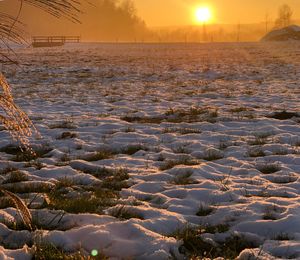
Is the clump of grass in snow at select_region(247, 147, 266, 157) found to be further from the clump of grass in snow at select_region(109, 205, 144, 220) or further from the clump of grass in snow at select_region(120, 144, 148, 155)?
the clump of grass in snow at select_region(109, 205, 144, 220)

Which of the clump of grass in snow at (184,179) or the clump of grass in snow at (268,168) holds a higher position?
the clump of grass in snow at (268,168)

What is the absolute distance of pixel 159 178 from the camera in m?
6.31

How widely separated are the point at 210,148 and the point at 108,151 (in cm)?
198

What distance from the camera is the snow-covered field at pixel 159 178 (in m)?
4.21

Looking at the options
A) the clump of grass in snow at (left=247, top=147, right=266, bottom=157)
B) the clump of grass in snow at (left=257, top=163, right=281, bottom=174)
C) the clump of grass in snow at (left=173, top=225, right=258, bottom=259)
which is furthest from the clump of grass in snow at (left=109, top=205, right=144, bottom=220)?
the clump of grass in snow at (left=247, top=147, right=266, bottom=157)

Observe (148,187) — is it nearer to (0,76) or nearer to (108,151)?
(108,151)

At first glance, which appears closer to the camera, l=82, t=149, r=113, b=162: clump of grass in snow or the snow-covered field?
the snow-covered field

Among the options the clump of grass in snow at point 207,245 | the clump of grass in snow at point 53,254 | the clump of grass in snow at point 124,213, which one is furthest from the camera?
the clump of grass in snow at point 124,213

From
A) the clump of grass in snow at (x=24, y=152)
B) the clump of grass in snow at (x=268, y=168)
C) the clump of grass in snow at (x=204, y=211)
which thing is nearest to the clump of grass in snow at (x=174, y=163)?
the clump of grass in snow at (x=268, y=168)

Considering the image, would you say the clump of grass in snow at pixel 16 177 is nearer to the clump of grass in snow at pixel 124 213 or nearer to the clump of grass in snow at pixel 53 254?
the clump of grass in snow at pixel 124 213

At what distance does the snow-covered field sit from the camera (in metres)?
4.21

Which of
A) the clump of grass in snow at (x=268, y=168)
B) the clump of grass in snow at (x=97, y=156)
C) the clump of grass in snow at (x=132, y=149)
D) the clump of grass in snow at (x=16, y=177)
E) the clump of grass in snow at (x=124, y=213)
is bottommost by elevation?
the clump of grass in snow at (x=124, y=213)

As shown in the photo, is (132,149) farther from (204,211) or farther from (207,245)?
(207,245)

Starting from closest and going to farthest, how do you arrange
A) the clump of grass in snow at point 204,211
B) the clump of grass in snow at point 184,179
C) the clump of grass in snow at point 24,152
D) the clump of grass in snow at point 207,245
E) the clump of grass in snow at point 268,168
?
the clump of grass in snow at point 207,245, the clump of grass in snow at point 204,211, the clump of grass in snow at point 184,179, the clump of grass in snow at point 268,168, the clump of grass in snow at point 24,152
